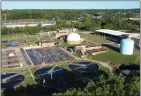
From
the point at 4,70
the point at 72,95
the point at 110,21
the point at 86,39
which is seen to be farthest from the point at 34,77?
the point at 110,21

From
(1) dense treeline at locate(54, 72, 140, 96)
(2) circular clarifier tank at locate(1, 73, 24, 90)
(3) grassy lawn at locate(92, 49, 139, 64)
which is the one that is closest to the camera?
(1) dense treeline at locate(54, 72, 140, 96)

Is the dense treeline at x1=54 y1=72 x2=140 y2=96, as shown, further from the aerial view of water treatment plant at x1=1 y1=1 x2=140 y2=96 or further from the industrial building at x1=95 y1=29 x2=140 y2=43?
the industrial building at x1=95 y1=29 x2=140 y2=43

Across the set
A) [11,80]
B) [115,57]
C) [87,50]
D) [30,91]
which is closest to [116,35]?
[87,50]

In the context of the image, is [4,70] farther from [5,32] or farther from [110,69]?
[5,32]

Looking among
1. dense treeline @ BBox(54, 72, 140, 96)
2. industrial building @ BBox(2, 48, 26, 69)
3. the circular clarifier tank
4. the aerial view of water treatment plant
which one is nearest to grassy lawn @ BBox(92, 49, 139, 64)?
the aerial view of water treatment plant

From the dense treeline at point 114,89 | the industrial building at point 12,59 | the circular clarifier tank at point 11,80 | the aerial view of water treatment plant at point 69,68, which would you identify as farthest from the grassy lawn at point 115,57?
the dense treeline at point 114,89

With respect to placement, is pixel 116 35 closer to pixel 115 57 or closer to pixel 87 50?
pixel 87 50
